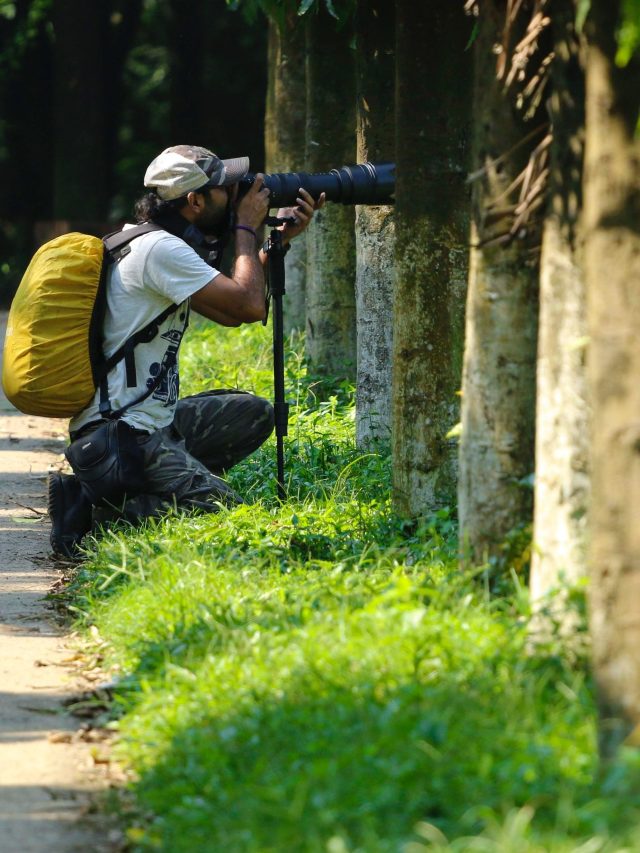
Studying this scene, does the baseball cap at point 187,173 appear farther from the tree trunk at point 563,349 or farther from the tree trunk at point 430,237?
the tree trunk at point 563,349

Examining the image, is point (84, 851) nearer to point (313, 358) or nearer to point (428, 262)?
point (428, 262)

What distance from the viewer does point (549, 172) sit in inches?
171

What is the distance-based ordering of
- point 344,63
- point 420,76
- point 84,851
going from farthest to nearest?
point 344,63 < point 420,76 < point 84,851

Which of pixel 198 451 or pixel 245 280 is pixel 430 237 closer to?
pixel 245 280

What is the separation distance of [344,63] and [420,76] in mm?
3547

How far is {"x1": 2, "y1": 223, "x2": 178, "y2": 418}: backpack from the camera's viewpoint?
20.0ft

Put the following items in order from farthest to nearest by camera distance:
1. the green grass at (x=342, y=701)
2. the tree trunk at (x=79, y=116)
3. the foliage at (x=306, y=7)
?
the tree trunk at (x=79, y=116), the foliage at (x=306, y=7), the green grass at (x=342, y=701)

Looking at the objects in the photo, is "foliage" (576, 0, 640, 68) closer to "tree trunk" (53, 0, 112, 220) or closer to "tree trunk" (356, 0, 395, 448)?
"tree trunk" (356, 0, 395, 448)

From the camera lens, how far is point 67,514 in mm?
6316

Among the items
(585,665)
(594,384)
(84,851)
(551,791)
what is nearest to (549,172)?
(594,384)

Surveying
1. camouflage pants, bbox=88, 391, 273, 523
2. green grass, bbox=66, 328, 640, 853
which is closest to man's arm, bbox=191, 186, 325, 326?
camouflage pants, bbox=88, 391, 273, 523

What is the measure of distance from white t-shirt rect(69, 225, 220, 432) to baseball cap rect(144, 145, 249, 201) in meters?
0.20

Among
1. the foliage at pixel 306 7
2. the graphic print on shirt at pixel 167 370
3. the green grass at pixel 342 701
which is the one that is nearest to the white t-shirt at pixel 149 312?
the graphic print on shirt at pixel 167 370

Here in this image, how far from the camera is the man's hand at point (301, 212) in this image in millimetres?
6273
